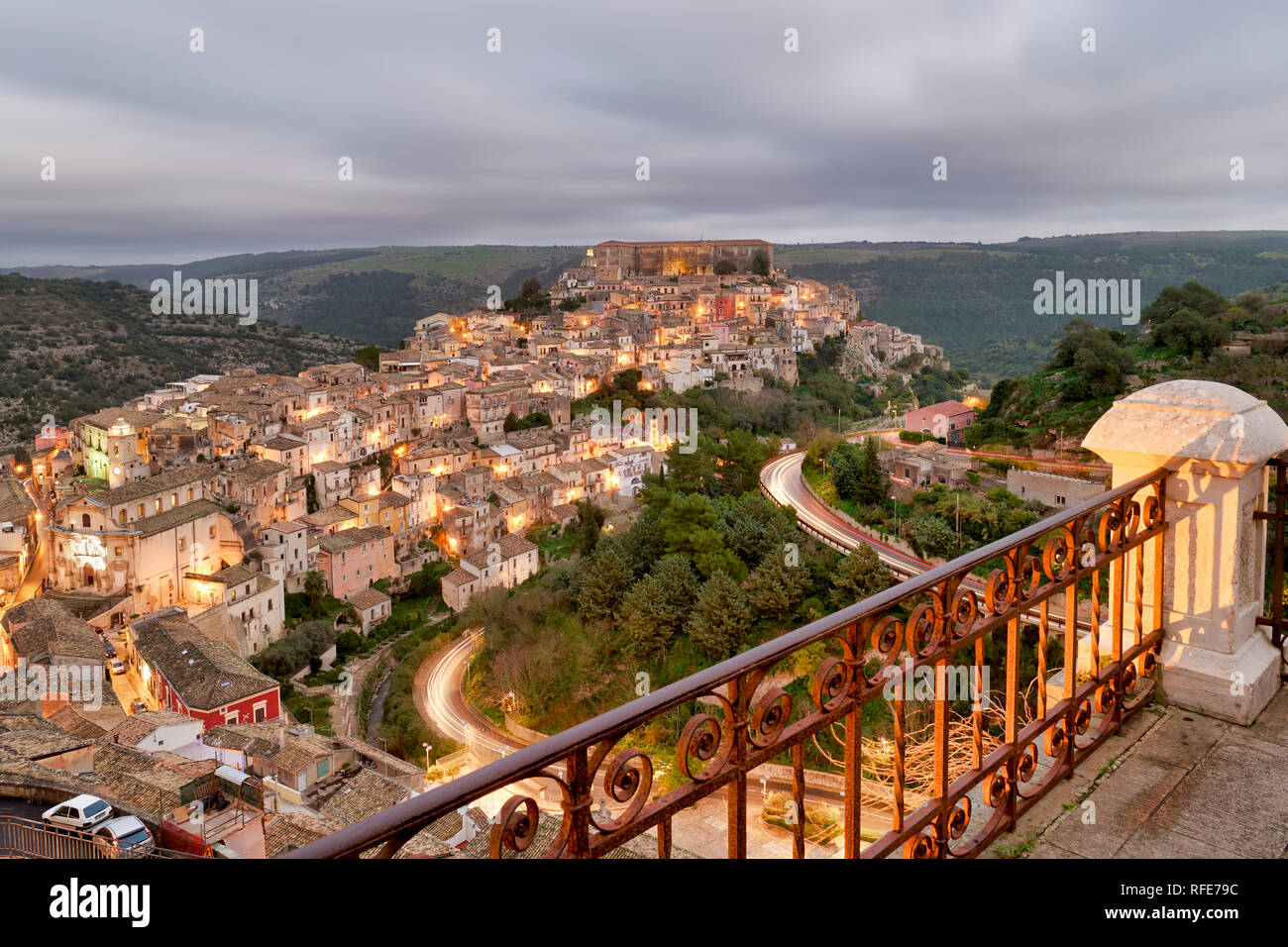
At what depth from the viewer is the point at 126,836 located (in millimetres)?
10094

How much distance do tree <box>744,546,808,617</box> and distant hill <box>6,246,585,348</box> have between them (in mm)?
74575

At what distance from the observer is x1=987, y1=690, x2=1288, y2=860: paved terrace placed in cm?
289

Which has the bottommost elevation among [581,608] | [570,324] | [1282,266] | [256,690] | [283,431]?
[256,690]

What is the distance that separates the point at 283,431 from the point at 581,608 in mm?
23072

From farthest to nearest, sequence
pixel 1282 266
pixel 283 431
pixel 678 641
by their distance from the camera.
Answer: pixel 1282 266 → pixel 283 431 → pixel 678 641

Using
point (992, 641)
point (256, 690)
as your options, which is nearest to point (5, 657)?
point (256, 690)

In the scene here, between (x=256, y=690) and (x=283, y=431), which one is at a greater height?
(x=283, y=431)

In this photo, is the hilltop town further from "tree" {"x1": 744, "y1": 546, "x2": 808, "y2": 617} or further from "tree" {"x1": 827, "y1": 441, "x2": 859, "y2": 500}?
"tree" {"x1": 827, "y1": 441, "x2": 859, "y2": 500}

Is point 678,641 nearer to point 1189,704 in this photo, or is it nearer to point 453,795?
point 1189,704

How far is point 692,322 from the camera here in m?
66.1
